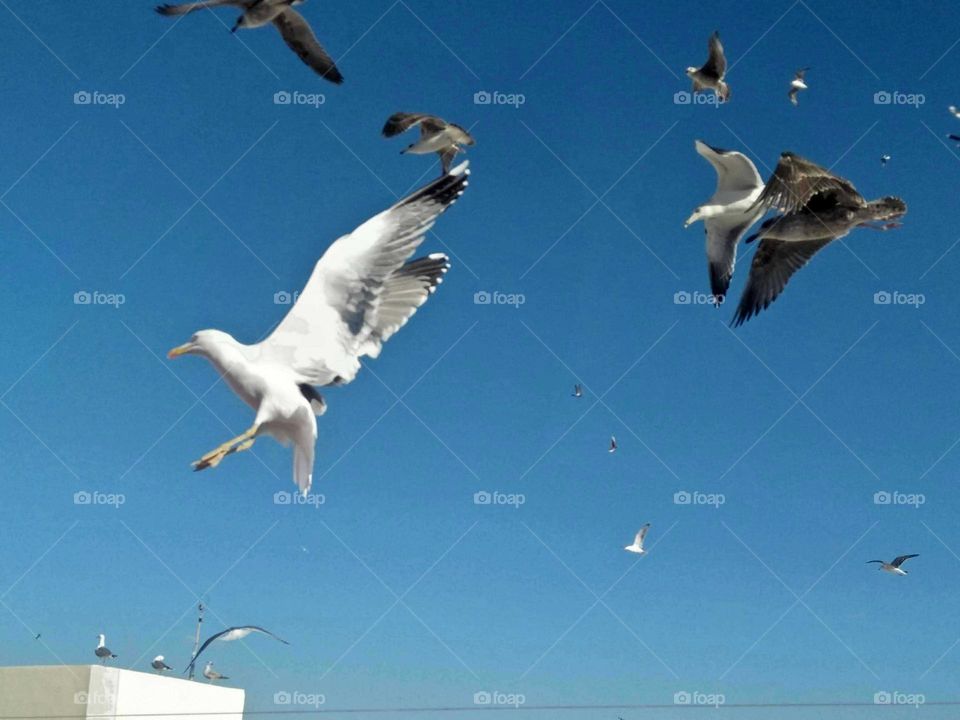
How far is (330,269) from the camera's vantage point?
662 cm

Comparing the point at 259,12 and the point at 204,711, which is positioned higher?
the point at 259,12

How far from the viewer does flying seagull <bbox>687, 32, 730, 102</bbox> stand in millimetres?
9641

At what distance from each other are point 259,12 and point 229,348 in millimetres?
2896

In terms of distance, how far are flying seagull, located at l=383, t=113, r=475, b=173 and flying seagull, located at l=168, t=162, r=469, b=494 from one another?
1673 mm

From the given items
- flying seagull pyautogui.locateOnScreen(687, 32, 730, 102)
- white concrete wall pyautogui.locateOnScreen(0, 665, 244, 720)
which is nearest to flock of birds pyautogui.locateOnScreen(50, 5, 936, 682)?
flying seagull pyautogui.locateOnScreen(687, 32, 730, 102)

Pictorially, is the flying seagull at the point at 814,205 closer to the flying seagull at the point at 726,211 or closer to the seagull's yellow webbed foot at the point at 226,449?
the flying seagull at the point at 726,211

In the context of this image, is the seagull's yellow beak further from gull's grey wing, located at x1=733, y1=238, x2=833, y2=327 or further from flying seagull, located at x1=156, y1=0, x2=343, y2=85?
gull's grey wing, located at x1=733, y1=238, x2=833, y2=327

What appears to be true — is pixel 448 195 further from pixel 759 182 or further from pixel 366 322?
pixel 759 182

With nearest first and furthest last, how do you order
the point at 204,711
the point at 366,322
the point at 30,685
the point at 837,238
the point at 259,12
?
the point at 366,322 → the point at 259,12 → the point at 837,238 → the point at 30,685 → the point at 204,711

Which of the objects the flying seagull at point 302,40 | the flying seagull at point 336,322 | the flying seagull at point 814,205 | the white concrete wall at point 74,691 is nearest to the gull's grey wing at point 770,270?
the flying seagull at point 814,205

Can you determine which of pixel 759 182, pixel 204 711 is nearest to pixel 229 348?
pixel 759 182

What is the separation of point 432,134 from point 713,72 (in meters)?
2.53

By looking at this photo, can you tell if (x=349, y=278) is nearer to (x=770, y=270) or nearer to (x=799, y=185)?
(x=799, y=185)

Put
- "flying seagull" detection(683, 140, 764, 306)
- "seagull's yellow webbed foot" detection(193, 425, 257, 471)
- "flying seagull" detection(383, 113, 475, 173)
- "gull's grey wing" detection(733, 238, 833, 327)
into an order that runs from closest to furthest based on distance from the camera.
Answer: "seagull's yellow webbed foot" detection(193, 425, 257, 471) < "flying seagull" detection(383, 113, 475, 173) < "flying seagull" detection(683, 140, 764, 306) < "gull's grey wing" detection(733, 238, 833, 327)
